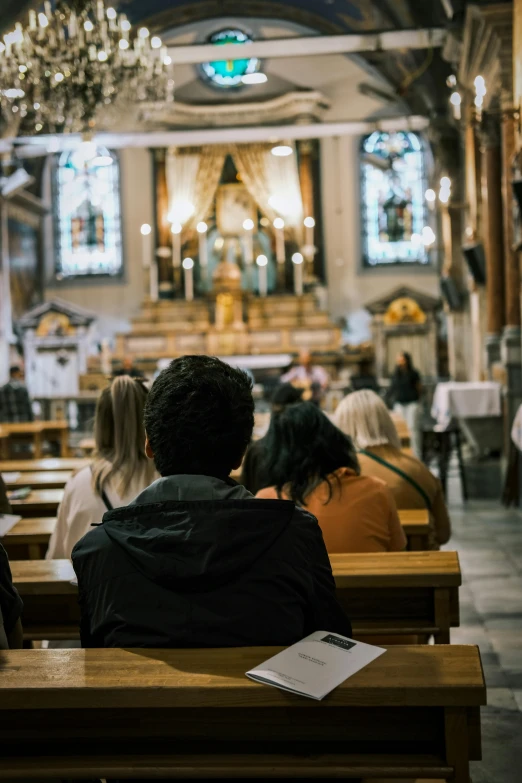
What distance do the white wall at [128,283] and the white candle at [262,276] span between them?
2.72 meters

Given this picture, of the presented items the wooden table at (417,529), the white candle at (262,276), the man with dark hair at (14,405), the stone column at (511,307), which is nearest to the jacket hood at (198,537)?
the wooden table at (417,529)

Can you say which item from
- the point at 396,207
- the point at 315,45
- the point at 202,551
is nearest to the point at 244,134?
the point at 315,45

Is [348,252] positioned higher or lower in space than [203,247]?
lower

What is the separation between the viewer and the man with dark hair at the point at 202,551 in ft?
5.46

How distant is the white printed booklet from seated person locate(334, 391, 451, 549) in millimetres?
2055

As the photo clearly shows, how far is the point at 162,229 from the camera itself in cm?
2069

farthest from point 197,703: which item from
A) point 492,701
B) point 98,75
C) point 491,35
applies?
point 491,35

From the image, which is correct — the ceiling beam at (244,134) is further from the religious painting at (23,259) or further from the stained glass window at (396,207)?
the stained glass window at (396,207)

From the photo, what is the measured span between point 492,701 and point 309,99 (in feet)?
59.4

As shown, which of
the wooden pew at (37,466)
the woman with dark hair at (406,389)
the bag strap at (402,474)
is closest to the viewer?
the bag strap at (402,474)

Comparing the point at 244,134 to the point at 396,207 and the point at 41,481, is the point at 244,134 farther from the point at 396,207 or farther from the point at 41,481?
the point at 41,481

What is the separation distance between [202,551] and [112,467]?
178cm

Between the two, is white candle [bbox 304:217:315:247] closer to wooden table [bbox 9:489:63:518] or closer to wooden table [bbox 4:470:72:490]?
wooden table [bbox 4:470:72:490]

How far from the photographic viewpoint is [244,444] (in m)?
1.83
